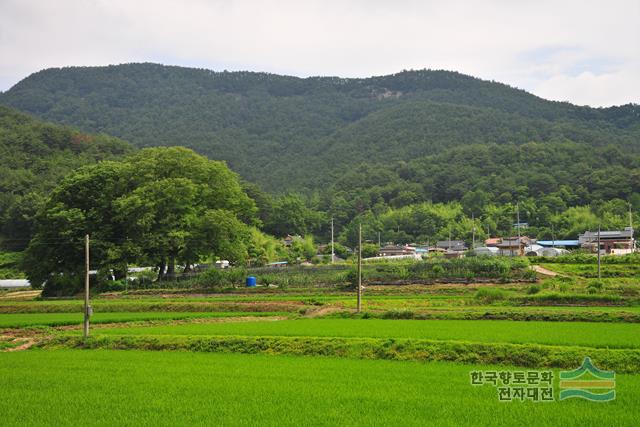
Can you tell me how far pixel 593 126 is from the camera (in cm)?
14275

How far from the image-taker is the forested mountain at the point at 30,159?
7331 cm

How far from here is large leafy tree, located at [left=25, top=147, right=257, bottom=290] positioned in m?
45.7

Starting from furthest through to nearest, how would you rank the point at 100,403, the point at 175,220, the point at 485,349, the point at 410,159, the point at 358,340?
the point at 410,159 → the point at 175,220 → the point at 358,340 → the point at 485,349 → the point at 100,403

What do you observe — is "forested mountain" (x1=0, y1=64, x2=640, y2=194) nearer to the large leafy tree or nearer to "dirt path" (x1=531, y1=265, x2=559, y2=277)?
"dirt path" (x1=531, y1=265, x2=559, y2=277)

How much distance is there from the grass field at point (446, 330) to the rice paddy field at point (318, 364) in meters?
0.07

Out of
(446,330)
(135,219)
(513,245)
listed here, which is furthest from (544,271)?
(135,219)

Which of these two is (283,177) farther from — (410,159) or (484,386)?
(484,386)

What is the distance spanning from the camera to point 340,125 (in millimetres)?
168750

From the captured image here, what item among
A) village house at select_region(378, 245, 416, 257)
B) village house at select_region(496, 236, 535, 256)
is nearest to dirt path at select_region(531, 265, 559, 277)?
village house at select_region(496, 236, 535, 256)

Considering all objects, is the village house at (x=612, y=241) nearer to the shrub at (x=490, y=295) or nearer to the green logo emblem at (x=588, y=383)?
the shrub at (x=490, y=295)

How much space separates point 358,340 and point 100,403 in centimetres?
810

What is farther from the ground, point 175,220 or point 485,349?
point 175,220

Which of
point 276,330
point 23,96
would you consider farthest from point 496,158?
point 23,96

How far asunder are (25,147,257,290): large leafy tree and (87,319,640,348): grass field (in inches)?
863
